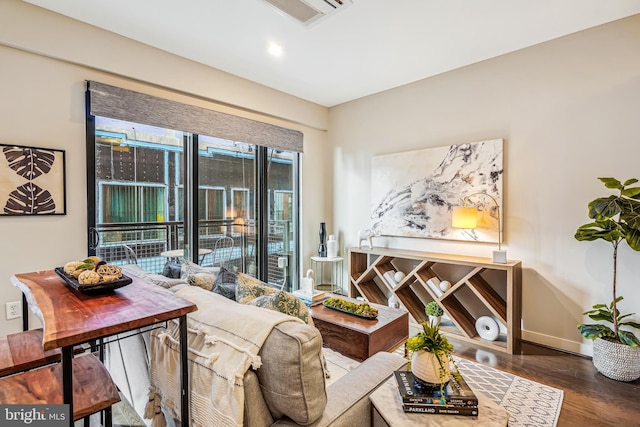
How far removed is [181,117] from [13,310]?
78.7 inches

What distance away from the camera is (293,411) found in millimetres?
1023

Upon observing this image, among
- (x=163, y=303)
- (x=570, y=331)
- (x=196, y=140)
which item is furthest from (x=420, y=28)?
(x=570, y=331)

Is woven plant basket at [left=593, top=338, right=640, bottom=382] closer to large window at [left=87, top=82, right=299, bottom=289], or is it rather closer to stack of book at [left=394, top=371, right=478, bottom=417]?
stack of book at [left=394, top=371, right=478, bottom=417]

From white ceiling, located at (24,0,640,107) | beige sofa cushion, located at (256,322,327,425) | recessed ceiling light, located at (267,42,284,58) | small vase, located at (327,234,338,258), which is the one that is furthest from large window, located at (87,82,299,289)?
beige sofa cushion, located at (256,322,327,425)

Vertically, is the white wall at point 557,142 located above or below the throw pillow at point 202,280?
above

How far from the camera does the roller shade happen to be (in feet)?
8.41

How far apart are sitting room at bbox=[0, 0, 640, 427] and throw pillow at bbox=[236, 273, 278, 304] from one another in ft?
0.05

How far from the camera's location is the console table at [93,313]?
0.89 meters

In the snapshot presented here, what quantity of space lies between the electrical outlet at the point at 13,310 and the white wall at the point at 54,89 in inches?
1.3

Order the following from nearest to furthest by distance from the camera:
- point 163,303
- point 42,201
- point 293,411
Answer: point 293,411 < point 163,303 < point 42,201

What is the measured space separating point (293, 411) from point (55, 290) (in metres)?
1.11

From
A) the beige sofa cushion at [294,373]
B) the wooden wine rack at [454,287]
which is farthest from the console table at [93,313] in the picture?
the wooden wine rack at [454,287]

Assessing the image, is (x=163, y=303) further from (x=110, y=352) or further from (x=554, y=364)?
(x=554, y=364)

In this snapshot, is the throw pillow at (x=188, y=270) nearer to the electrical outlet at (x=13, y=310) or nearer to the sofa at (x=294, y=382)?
the sofa at (x=294, y=382)
